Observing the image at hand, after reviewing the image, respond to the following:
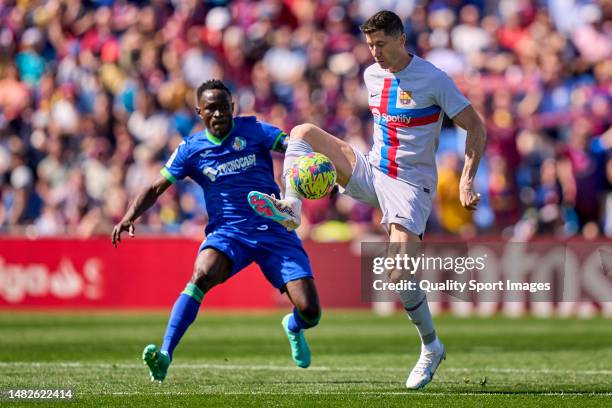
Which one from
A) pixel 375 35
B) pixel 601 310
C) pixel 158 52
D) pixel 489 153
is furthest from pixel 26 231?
pixel 375 35

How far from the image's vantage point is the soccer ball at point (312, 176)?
9.37 meters

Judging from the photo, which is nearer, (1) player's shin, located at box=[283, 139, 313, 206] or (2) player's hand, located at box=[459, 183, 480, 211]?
(2) player's hand, located at box=[459, 183, 480, 211]

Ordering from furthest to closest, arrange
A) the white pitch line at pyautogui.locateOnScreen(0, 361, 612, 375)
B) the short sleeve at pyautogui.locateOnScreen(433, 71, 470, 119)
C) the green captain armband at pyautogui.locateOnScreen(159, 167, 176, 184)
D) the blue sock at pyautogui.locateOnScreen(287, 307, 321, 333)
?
the white pitch line at pyautogui.locateOnScreen(0, 361, 612, 375) → the blue sock at pyautogui.locateOnScreen(287, 307, 321, 333) → the green captain armband at pyautogui.locateOnScreen(159, 167, 176, 184) → the short sleeve at pyautogui.locateOnScreen(433, 71, 470, 119)

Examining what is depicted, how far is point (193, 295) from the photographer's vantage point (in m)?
10.0

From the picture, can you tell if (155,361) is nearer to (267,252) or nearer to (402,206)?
(267,252)

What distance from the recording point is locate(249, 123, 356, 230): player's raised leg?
30.6 ft

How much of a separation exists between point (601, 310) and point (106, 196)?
8.68 meters

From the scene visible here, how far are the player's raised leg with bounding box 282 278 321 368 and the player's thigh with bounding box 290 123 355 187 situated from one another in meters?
0.94

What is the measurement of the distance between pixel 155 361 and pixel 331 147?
7.28 ft

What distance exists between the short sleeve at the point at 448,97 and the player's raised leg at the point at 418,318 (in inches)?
39.9

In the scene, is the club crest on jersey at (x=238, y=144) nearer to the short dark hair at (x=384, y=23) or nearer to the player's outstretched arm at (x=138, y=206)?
the player's outstretched arm at (x=138, y=206)

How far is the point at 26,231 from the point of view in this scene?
21094 mm

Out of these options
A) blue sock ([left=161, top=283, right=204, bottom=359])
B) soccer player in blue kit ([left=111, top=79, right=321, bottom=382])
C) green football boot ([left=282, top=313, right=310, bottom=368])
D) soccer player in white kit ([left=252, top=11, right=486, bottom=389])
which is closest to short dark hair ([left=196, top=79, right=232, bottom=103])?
soccer player in blue kit ([left=111, top=79, right=321, bottom=382])

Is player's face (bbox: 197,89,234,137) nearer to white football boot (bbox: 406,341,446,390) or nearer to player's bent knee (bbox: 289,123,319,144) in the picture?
player's bent knee (bbox: 289,123,319,144)
